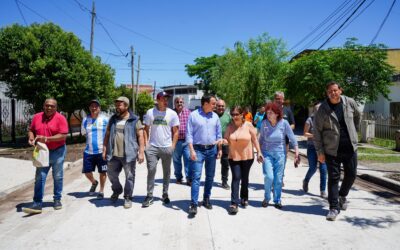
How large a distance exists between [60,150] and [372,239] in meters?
4.67

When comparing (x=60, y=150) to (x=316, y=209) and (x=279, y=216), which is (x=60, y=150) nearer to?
(x=279, y=216)

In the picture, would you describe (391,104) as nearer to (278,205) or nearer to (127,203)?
(278,205)

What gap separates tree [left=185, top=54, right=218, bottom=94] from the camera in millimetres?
56031

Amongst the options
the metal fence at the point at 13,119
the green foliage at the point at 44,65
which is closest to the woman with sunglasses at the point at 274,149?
the green foliage at the point at 44,65

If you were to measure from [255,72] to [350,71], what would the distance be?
20.8 meters

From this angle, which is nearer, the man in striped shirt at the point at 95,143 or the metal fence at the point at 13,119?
the man in striped shirt at the point at 95,143

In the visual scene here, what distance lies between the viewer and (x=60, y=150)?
5746 mm

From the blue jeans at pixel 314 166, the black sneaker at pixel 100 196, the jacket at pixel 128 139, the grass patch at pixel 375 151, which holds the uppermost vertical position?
the jacket at pixel 128 139

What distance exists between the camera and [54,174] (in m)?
5.70

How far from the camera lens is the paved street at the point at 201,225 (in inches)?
167

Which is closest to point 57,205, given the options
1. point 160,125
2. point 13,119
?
point 160,125

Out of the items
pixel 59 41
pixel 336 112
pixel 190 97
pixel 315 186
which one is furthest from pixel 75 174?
pixel 190 97

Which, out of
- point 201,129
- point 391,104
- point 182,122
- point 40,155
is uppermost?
point 391,104

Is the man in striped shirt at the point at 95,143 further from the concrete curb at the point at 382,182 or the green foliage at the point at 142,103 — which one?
the green foliage at the point at 142,103
